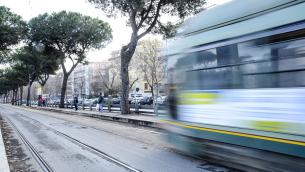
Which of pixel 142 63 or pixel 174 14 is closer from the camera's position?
pixel 174 14

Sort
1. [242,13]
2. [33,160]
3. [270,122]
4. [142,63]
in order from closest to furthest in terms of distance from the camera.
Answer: [270,122], [242,13], [33,160], [142,63]

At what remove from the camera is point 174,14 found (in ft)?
86.5

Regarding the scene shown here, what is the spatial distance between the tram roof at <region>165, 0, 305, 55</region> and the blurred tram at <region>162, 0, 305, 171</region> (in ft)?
0.05

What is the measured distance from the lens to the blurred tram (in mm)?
5676

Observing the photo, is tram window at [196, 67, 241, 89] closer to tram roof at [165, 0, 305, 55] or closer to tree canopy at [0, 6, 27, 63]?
tram roof at [165, 0, 305, 55]

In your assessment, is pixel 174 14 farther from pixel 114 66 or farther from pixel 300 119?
pixel 114 66

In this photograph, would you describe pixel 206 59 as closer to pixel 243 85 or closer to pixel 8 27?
pixel 243 85

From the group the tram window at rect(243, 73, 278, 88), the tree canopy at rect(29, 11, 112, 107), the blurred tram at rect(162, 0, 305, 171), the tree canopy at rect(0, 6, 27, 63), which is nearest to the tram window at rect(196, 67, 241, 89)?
the blurred tram at rect(162, 0, 305, 171)

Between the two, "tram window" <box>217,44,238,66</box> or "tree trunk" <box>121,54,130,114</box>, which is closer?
"tram window" <box>217,44,238,66</box>

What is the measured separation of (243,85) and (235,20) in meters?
1.17

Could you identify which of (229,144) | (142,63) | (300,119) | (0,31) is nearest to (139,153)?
(229,144)

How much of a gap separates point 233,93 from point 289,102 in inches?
52.2

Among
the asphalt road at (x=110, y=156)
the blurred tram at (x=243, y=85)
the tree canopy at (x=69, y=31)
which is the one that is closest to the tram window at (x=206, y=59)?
the blurred tram at (x=243, y=85)

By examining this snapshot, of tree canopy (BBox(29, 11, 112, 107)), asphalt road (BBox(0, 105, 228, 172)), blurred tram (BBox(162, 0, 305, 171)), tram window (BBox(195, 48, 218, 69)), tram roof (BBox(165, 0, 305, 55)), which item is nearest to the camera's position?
blurred tram (BBox(162, 0, 305, 171))
